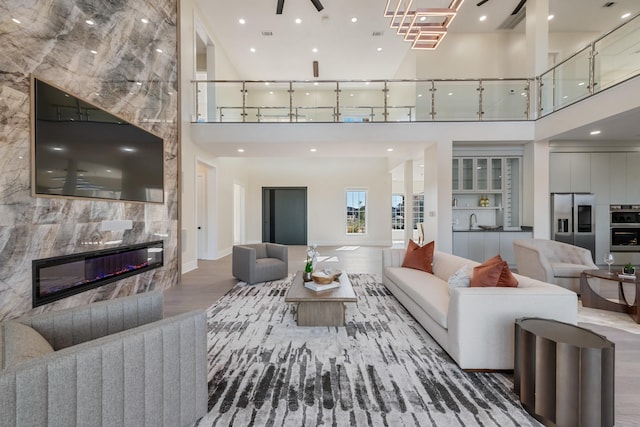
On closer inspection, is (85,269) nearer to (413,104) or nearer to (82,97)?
(82,97)

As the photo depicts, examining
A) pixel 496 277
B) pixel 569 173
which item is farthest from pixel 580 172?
pixel 496 277

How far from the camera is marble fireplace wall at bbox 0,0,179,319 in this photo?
2.31 metres

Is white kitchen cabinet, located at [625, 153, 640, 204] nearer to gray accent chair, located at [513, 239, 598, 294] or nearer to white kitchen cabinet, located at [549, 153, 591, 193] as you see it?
white kitchen cabinet, located at [549, 153, 591, 193]

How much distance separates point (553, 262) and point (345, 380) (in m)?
4.30

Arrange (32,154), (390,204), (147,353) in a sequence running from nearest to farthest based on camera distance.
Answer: (147,353) < (32,154) < (390,204)

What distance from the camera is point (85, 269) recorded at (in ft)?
9.98

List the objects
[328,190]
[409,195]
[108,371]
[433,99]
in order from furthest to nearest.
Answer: [328,190] → [409,195] → [433,99] → [108,371]

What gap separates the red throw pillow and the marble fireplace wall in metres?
3.94

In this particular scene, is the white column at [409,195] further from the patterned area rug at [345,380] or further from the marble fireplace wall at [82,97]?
the marble fireplace wall at [82,97]

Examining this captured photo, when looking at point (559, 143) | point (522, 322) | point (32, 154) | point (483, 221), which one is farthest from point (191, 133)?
point (559, 143)

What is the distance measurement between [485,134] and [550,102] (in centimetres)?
141

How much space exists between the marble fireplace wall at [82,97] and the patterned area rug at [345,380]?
1.70 meters

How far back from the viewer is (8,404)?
3.15 ft

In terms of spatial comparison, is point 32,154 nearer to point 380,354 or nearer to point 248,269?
point 248,269
